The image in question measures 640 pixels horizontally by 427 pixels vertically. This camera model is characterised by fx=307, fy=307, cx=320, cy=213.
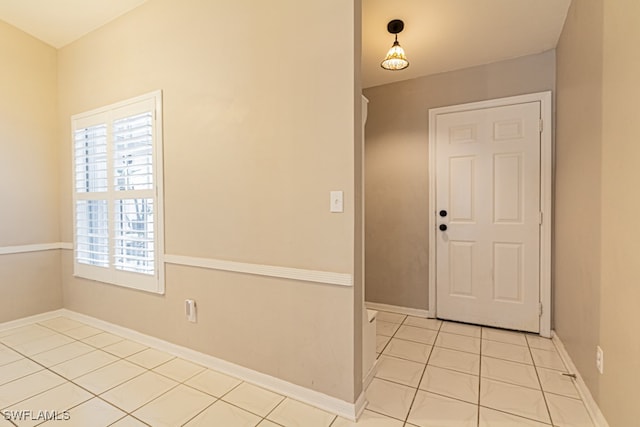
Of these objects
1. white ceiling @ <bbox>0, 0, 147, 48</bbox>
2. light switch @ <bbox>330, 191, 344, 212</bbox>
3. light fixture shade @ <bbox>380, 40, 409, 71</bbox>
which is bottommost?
light switch @ <bbox>330, 191, 344, 212</bbox>

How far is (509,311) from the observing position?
9.45ft

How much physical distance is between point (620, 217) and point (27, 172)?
4786 millimetres

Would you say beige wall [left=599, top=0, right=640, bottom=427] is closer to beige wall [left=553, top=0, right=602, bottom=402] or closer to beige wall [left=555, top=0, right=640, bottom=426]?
beige wall [left=555, top=0, right=640, bottom=426]

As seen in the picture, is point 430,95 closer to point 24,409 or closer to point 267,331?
point 267,331

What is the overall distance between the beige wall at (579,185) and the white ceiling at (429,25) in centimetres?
26

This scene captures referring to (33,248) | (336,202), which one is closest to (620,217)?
(336,202)

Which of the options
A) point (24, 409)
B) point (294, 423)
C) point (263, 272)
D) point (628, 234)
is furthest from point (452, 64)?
point (24, 409)

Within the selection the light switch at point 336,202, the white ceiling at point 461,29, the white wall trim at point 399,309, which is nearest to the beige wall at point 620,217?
the white ceiling at point 461,29

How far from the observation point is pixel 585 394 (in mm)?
1830

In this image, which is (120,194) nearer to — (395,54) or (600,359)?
(395,54)

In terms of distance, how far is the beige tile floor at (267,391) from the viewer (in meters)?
1.72

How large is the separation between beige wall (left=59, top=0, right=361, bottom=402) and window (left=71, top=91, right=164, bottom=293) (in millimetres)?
149

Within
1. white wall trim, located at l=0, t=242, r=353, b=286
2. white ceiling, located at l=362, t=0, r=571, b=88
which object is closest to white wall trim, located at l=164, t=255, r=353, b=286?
white wall trim, located at l=0, t=242, r=353, b=286

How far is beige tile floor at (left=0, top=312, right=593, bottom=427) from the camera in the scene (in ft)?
5.65
